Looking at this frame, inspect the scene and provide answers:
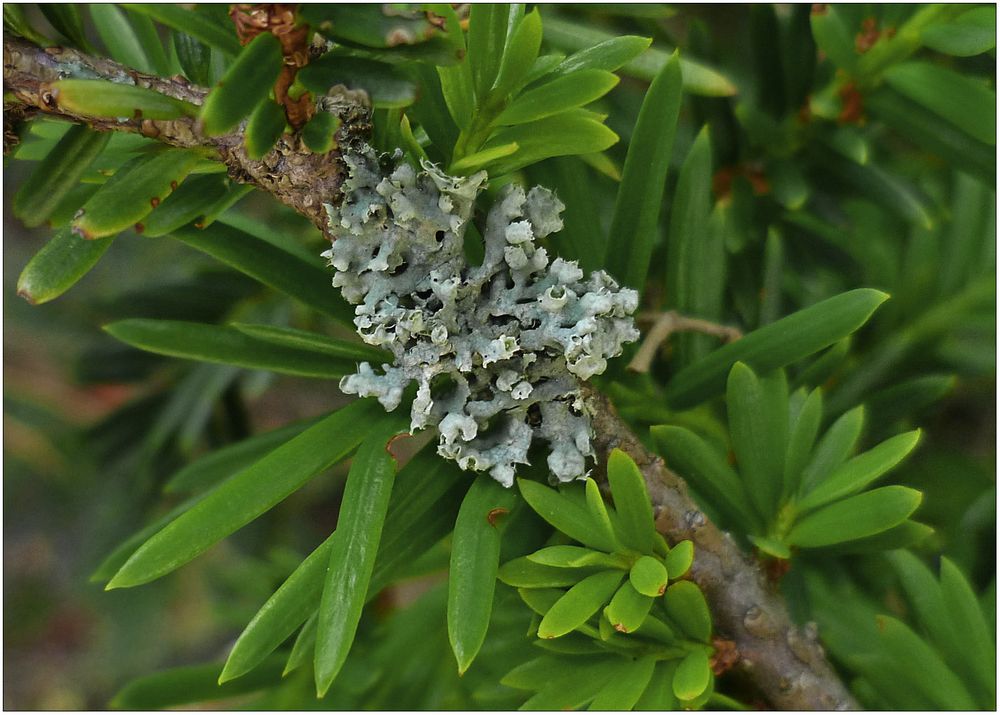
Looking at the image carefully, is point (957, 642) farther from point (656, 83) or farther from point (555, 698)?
point (656, 83)

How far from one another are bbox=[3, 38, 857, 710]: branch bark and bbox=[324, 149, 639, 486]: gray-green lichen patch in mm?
17

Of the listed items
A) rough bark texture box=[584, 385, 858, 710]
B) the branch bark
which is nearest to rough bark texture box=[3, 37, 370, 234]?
the branch bark

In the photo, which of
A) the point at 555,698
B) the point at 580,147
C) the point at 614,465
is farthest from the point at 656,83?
the point at 555,698

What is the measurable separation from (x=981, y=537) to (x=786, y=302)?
0.74 ft

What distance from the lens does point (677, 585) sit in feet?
1.29

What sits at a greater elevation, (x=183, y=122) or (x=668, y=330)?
(x=183, y=122)

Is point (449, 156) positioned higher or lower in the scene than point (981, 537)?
higher

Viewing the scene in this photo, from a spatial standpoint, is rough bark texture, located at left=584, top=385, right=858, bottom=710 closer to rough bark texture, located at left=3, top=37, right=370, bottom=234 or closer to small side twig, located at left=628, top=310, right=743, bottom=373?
small side twig, located at left=628, top=310, right=743, bottom=373

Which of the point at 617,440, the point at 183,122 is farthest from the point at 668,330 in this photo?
the point at 183,122

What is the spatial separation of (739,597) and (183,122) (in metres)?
0.34

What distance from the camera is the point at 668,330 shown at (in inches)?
19.3

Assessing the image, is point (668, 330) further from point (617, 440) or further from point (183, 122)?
point (183, 122)

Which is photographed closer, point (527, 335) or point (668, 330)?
point (527, 335)

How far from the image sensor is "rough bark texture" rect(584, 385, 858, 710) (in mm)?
418
